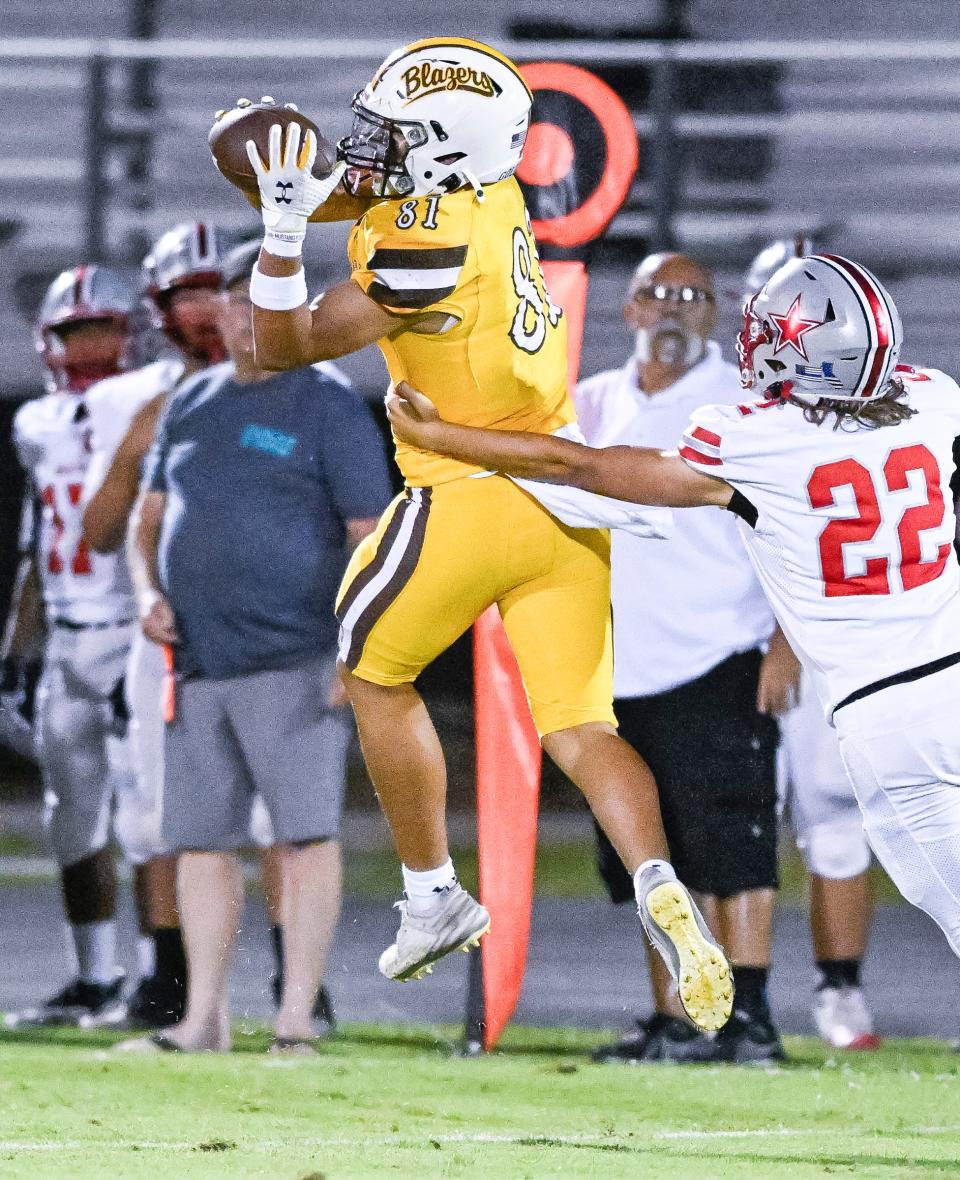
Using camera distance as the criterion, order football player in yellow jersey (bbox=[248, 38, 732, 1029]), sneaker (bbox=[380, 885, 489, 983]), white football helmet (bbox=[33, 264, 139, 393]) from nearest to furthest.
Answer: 1. football player in yellow jersey (bbox=[248, 38, 732, 1029])
2. sneaker (bbox=[380, 885, 489, 983])
3. white football helmet (bbox=[33, 264, 139, 393])

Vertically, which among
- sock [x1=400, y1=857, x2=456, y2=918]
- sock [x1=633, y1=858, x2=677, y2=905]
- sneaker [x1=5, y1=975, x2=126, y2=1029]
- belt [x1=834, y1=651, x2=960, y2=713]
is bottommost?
sneaker [x1=5, y1=975, x2=126, y2=1029]

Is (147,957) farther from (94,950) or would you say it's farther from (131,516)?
(131,516)

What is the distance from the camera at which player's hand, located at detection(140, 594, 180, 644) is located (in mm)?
5333

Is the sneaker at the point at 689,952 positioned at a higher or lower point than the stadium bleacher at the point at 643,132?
lower

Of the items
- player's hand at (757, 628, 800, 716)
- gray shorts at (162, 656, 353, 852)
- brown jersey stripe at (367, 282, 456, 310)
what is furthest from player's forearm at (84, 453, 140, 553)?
brown jersey stripe at (367, 282, 456, 310)

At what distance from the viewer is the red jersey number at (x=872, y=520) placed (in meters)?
3.88

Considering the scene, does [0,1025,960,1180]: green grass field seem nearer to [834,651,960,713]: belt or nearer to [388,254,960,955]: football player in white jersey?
[388,254,960,955]: football player in white jersey

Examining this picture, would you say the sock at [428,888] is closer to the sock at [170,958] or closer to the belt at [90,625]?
the sock at [170,958]

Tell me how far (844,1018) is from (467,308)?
219 cm

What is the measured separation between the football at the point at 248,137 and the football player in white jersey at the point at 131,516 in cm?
160

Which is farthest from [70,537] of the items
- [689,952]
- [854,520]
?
[854,520]

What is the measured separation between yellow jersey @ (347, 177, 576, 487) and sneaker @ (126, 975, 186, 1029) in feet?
6.35

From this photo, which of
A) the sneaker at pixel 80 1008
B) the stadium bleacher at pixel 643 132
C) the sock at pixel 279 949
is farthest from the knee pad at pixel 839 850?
the stadium bleacher at pixel 643 132

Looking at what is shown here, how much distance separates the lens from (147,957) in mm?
5754
